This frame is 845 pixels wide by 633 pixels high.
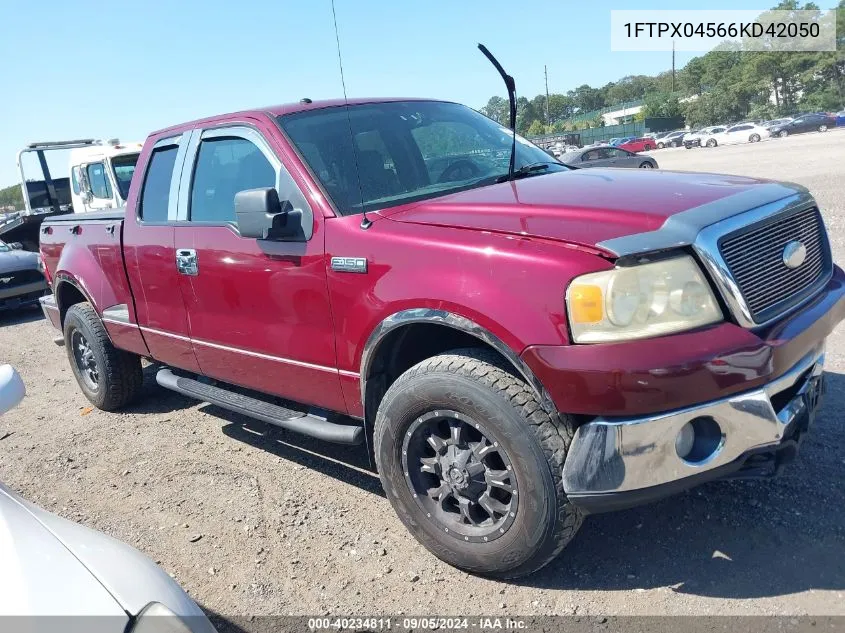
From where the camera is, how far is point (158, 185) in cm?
439

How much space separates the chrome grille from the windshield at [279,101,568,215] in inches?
51.0

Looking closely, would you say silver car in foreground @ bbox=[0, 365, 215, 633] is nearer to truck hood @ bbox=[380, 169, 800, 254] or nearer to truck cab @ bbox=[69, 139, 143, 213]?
truck hood @ bbox=[380, 169, 800, 254]

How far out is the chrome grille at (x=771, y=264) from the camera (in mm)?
2445

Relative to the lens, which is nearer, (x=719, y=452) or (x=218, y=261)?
(x=719, y=452)

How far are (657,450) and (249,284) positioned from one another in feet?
6.96

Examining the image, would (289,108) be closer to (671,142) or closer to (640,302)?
(640,302)

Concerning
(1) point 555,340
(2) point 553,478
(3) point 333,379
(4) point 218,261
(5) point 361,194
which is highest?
(5) point 361,194

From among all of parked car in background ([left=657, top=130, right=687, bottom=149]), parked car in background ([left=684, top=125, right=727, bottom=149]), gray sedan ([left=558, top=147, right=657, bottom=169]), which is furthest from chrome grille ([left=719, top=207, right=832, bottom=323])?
parked car in background ([left=657, top=130, right=687, bottom=149])

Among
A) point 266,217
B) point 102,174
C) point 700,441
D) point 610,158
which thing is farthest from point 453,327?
point 610,158

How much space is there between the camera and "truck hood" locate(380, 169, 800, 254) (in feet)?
8.16

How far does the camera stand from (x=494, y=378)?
8.48 feet

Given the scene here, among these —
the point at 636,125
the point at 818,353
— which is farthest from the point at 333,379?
the point at 636,125

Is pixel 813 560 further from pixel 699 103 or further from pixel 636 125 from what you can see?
pixel 699 103

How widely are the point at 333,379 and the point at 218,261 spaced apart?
3.14ft
